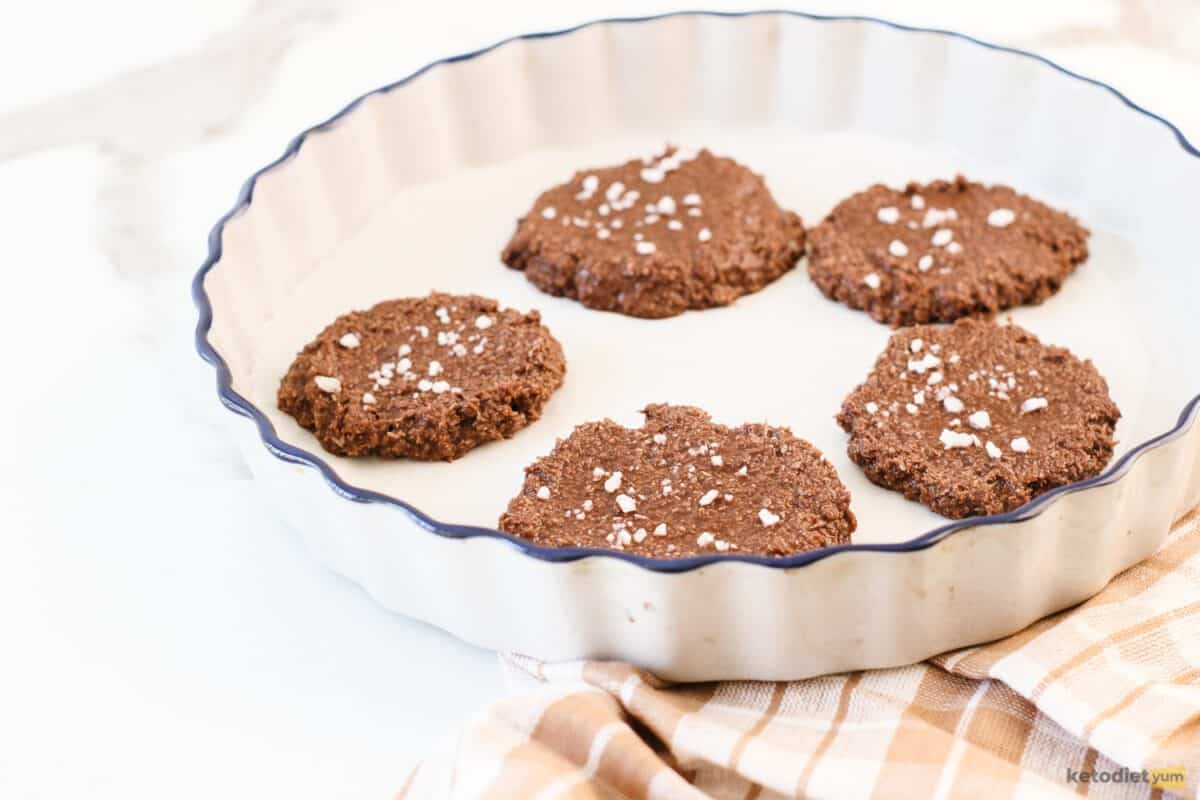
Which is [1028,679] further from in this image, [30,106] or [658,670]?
[30,106]

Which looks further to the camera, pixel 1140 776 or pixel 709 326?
pixel 709 326

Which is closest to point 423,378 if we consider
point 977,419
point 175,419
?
point 175,419

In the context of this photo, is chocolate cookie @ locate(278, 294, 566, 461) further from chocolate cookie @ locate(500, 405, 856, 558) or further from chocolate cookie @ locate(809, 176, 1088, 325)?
chocolate cookie @ locate(809, 176, 1088, 325)

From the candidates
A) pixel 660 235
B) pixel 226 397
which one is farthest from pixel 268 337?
pixel 660 235

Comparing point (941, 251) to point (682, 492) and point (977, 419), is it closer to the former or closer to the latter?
point (977, 419)

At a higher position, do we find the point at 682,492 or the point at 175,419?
the point at 682,492

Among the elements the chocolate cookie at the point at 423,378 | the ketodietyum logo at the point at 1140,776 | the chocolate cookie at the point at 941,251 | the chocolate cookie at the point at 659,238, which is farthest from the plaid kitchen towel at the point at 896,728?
the chocolate cookie at the point at 659,238

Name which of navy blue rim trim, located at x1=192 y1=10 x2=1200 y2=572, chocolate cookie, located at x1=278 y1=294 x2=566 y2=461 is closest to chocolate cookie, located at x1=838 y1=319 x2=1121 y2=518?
navy blue rim trim, located at x1=192 y1=10 x2=1200 y2=572
